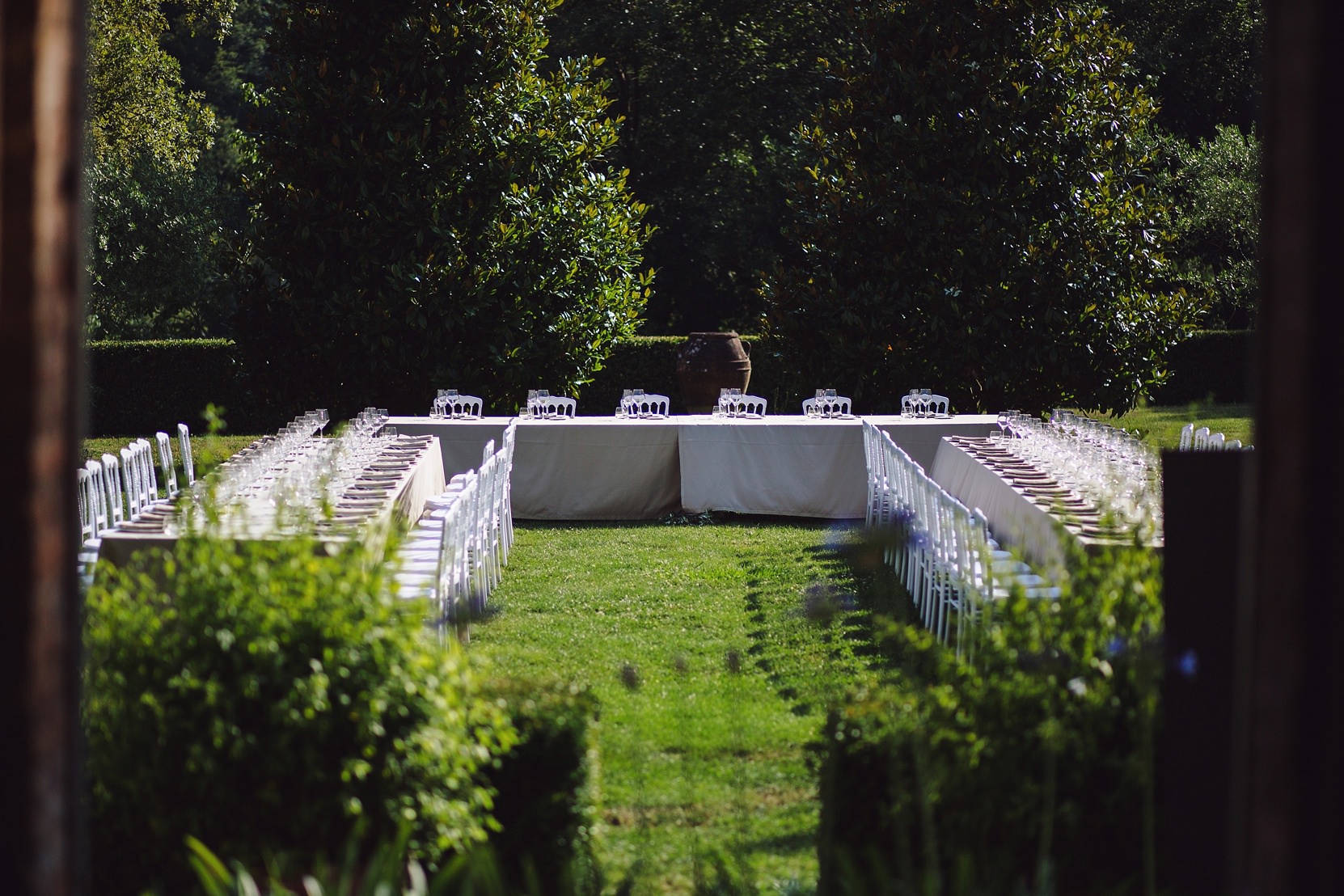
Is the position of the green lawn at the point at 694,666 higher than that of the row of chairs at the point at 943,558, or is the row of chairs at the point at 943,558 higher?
the row of chairs at the point at 943,558

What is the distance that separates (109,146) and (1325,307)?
1980 centimetres

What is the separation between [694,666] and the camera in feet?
22.4

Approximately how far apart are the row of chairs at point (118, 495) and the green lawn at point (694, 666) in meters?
1.96

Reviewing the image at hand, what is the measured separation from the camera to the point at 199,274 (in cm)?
2445

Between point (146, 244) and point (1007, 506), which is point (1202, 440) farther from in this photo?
point (146, 244)

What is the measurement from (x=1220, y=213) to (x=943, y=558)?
62.9 feet

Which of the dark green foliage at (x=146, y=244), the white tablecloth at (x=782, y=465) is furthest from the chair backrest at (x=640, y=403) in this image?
the dark green foliage at (x=146, y=244)

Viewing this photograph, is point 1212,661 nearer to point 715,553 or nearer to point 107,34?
point 715,553

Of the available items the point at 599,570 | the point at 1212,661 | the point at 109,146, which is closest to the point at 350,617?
the point at 1212,661

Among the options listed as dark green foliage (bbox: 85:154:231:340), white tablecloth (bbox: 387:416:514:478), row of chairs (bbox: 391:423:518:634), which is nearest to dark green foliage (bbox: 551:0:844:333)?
dark green foliage (bbox: 85:154:231:340)

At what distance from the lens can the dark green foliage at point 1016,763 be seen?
308 cm

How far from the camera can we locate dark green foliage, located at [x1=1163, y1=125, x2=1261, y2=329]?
23531mm

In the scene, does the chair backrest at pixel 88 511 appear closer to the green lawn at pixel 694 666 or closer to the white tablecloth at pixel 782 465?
the green lawn at pixel 694 666

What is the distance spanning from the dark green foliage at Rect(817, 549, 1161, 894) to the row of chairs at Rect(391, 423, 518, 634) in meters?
1.46
